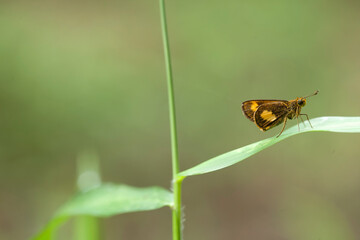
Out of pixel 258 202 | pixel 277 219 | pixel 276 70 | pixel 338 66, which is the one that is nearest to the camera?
pixel 277 219

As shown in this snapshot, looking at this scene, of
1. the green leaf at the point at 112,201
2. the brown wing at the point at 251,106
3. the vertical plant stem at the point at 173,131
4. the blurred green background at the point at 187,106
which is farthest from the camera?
the blurred green background at the point at 187,106

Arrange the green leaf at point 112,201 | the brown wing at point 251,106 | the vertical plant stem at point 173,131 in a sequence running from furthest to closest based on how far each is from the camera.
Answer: the brown wing at point 251,106, the green leaf at point 112,201, the vertical plant stem at point 173,131

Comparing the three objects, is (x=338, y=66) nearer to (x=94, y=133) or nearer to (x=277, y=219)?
(x=277, y=219)

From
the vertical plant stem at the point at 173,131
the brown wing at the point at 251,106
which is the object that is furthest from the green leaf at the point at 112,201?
the brown wing at the point at 251,106

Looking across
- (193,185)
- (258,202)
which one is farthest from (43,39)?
(258,202)

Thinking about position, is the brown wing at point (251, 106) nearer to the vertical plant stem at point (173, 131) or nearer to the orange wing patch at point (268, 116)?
the orange wing patch at point (268, 116)

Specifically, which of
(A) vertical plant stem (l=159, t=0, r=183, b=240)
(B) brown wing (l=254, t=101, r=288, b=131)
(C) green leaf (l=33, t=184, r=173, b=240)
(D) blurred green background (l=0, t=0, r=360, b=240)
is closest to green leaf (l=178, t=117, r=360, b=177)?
(A) vertical plant stem (l=159, t=0, r=183, b=240)

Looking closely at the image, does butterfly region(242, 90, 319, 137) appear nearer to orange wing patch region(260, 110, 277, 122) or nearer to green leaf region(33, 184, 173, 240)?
orange wing patch region(260, 110, 277, 122)
